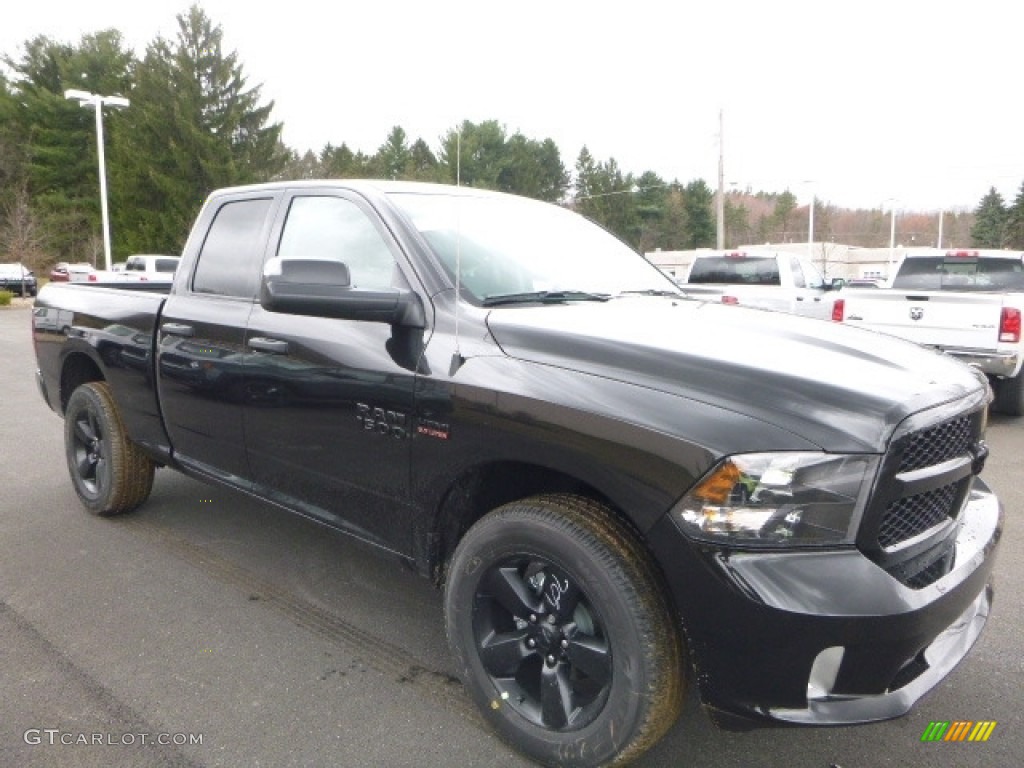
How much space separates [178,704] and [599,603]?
161 centimetres

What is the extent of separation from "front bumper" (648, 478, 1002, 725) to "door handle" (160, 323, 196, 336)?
2584 millimetres

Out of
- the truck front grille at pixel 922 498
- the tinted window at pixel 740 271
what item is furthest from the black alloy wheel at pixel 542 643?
the tinted window at pixel 740 271

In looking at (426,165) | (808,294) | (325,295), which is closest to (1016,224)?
(808,294)

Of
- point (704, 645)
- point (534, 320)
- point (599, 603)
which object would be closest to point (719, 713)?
point (704, 645)

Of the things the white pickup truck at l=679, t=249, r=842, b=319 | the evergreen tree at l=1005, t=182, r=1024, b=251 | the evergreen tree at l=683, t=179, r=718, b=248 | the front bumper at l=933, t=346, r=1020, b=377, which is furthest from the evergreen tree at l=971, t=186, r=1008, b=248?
the front bumper at l=933, t=346, r=1020, b=377

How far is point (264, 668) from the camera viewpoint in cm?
301

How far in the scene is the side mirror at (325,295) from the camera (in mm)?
2539

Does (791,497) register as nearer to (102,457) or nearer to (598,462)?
Result: (598,462)

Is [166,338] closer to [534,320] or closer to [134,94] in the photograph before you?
[534,320]

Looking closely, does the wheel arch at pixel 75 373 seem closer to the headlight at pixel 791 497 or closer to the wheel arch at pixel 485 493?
the wheel arch at pixel 485 493

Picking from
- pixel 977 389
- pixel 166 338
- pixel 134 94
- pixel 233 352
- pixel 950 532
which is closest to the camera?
pixel 950 532

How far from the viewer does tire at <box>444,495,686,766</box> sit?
6.94 feet

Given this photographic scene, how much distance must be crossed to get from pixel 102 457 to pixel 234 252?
173 centimetres

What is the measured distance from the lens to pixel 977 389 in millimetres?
2490
